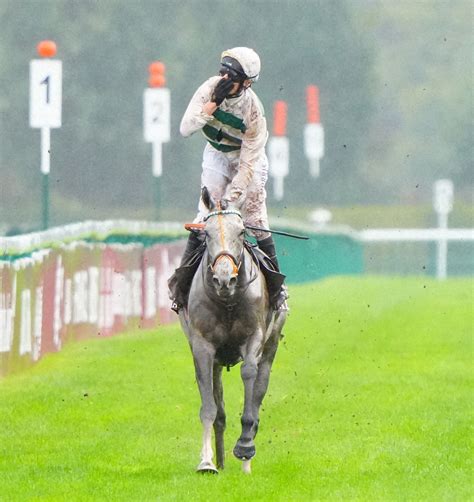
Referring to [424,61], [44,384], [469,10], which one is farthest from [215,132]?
[469,10]

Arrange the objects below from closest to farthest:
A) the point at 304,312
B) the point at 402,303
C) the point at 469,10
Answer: the point at 304,312
the point at 402,303
the point at 469,10

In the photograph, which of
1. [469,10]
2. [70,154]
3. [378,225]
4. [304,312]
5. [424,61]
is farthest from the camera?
[469,10]

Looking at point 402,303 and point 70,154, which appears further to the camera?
point 70,154

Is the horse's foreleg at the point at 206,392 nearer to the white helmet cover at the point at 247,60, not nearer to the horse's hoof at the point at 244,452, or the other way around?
the horse's hoof at the point at 244,452

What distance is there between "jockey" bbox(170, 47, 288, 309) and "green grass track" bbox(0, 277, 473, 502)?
3.92 ft

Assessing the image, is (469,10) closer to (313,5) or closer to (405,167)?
(405,167)

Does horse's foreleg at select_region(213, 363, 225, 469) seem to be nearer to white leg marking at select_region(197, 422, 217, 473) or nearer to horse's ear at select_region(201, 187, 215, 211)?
white leg marking at select_region(197, 422, 217, 473)

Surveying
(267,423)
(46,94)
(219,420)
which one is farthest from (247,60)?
(46,94)

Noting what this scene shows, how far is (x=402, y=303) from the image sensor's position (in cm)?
2966

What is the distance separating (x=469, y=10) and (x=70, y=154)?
52.0 meters

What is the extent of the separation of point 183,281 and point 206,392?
76 cm

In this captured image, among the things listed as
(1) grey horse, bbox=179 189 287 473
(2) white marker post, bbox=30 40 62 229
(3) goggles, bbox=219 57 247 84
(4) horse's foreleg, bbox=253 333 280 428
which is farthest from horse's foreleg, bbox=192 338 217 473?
(2) white marker post, bbox=30 40 62 229

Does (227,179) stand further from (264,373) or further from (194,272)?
(264,373)

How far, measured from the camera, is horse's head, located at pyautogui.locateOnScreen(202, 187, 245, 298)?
394 inches
